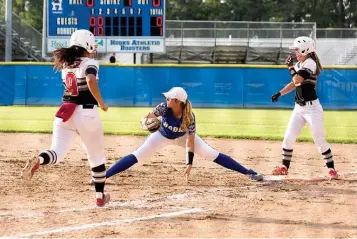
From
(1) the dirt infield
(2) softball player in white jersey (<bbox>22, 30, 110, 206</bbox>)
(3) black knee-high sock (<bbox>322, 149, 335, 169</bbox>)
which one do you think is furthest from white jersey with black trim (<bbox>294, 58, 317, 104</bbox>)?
(2) softball player in white jersey (<bbox>22, 30, 110, 206</bbox>)

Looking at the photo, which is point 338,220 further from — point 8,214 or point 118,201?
point 8,214

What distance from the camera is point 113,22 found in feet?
89.8

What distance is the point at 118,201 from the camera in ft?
26.2

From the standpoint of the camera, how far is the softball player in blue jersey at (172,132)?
8.72 meters

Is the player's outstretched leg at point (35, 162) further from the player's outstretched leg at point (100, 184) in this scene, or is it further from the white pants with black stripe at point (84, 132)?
the player's outstretched leg at point (100, 184)

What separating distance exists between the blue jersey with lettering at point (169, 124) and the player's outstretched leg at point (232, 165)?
0.63 metres

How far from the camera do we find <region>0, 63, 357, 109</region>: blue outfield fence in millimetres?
27891

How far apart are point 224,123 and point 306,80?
10.6m

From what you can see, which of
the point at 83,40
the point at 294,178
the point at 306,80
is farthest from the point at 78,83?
the point at 294,178

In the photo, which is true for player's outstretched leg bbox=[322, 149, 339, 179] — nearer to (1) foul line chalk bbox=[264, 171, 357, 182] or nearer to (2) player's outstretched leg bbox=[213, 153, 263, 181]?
(1) foul line chalk bbox=[264, 171, 357, 182]

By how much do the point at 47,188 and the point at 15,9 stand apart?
50.4 metres

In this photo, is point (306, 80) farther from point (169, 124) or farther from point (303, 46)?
point (169, 124)

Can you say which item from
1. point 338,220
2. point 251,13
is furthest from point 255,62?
point 338,220

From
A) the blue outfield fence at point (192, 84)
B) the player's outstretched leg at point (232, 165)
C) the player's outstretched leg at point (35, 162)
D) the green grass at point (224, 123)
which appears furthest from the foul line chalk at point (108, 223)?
the blue outfield fence at point (192, 84)
